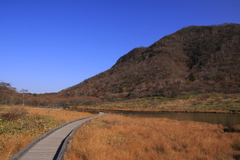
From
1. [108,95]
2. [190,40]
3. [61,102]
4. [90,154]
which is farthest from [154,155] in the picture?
[190,40]

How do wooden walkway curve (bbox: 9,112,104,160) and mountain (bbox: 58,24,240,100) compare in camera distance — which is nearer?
wooden walkway curve (bbox: 9,112,104,160)

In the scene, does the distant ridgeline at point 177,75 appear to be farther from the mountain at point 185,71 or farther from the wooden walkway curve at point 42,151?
the wooden walkway curve at point 42,151

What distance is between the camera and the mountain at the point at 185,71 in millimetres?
70000

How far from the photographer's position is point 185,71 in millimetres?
97000

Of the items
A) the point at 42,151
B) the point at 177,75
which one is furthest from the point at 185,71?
the point at 42,151

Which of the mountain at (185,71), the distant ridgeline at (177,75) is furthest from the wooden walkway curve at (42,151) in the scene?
the mountain at (185,71)

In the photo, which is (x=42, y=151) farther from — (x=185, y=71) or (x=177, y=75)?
(x=185, y=71)

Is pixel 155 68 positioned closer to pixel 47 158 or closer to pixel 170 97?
pixel 170 97

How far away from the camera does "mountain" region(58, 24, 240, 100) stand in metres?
70.0

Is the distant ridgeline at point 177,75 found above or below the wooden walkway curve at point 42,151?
above

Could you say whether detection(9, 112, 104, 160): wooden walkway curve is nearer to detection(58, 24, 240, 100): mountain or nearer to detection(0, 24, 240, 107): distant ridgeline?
detection(0, 24, 240, 107): distant ridgeline

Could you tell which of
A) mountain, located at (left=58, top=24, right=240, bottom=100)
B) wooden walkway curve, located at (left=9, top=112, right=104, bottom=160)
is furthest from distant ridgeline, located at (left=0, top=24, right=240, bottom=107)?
wooden walkway curve, located at (left=9, top=112, right=104, bottom=160)

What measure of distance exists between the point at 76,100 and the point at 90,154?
6308 centimetres

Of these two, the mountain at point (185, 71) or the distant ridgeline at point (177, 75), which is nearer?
the distant ridgeline at point (177, 75)
